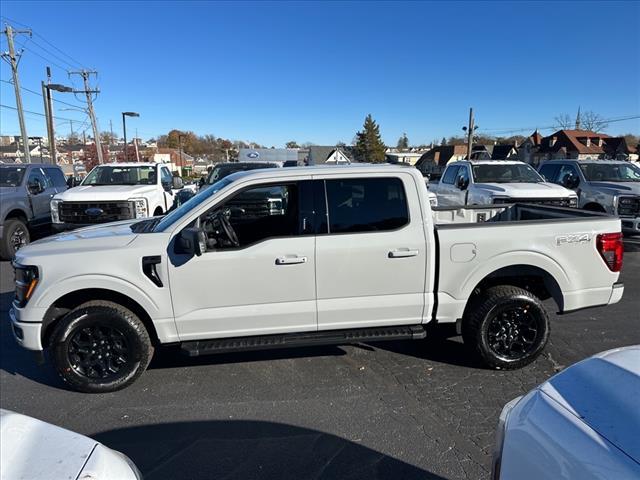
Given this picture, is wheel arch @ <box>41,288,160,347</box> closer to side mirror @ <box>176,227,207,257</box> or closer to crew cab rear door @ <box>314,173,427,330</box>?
side mirror @ <box>176,227,207,257</box>

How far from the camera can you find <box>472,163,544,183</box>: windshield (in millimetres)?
10070

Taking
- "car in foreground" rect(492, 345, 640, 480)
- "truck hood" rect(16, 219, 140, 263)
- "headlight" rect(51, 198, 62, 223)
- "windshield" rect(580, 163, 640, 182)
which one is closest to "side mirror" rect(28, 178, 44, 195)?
"headlight" rect(51, 198, 62, 223)

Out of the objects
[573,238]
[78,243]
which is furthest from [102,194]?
[573,238]

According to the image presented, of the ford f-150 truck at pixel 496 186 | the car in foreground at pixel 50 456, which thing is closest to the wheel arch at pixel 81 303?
the car in foreground at pixel 50 456

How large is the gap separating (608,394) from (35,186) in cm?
1145

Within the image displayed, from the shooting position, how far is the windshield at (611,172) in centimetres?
1059

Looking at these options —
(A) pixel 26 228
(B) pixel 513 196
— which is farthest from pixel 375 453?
(A) pixel 26 228

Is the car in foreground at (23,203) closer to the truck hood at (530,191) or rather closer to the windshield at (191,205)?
the windshield at (191,205)

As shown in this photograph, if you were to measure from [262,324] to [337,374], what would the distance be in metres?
0.87

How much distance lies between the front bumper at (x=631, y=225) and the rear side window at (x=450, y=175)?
152 inches

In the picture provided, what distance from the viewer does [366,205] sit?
12.6 feet

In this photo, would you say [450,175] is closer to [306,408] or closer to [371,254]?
[371,254]

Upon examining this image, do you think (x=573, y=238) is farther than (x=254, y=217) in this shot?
No

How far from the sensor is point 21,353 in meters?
4.54
